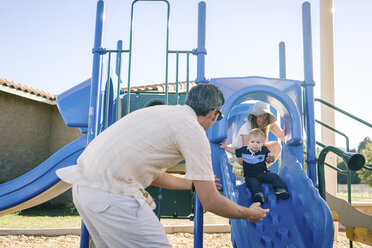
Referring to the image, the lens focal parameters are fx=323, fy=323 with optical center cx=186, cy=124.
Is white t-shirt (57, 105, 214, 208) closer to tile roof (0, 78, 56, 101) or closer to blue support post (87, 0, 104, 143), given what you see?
Result: blue support post (87, 0, 104, 143)

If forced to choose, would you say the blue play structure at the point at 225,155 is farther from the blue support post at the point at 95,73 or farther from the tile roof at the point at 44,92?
the tile roof at the point at 44,92

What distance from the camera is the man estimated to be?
1506mm

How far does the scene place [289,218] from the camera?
2.92 meters

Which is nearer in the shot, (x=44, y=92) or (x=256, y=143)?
(x=256, y=143)

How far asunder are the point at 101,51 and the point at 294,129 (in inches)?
87.9

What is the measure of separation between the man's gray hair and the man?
0.12 meters

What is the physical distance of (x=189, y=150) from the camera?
1558 millimetres

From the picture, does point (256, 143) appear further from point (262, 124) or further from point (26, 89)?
point (26, 89)

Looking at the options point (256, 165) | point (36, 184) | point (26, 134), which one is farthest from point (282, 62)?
point (26, 134)

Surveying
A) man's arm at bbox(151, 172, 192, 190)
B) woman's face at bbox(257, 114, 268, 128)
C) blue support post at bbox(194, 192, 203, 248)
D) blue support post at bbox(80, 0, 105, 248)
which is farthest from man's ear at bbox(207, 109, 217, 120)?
woman's face at bbox(257, 114, 268, 128)

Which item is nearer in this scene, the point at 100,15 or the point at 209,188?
the point at 209,188

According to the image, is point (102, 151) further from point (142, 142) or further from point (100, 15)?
point (100, 15)

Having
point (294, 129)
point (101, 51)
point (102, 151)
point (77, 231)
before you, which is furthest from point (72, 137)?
point (102, 151)

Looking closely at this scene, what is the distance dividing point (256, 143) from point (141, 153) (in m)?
2.11
